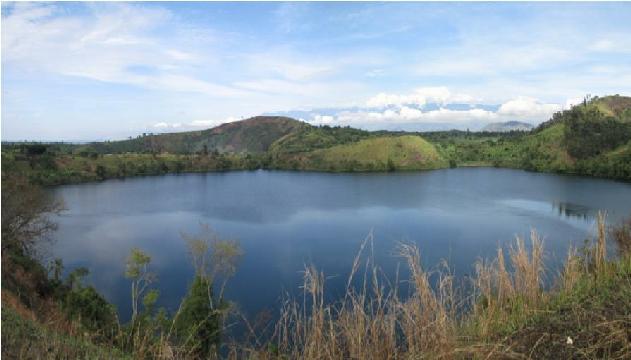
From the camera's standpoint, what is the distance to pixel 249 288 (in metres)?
25.8

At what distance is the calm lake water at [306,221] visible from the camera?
27.9m

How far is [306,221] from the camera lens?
1672 inches

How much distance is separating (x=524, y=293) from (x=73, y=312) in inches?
593

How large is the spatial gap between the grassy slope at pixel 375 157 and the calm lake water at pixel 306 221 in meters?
14.5

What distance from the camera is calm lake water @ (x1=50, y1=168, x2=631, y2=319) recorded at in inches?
1099

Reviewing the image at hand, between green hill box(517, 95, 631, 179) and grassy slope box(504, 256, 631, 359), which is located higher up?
green hill box(517, 95, 631, 179)

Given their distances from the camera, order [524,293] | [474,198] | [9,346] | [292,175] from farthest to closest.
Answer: [292,175]
[474,198]
[524,293]
[9,346]

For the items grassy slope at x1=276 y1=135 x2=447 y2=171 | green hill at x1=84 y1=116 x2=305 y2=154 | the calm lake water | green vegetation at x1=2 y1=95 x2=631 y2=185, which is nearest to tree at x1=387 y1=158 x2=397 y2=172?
grassy slope at x1=276 y1=135 x2=447 y2=171

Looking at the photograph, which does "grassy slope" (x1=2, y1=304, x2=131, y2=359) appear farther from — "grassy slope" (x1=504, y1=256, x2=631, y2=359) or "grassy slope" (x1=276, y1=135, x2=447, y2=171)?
"grassy slope" (x1=276, y1=135, x2=447, y2=171)

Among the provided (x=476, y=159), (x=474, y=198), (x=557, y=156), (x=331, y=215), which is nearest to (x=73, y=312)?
(x=331, y=215)

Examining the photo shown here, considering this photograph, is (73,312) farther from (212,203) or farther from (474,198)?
(474,198)

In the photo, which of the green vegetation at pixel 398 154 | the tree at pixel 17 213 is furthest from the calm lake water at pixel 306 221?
the tree at pixel 17 213

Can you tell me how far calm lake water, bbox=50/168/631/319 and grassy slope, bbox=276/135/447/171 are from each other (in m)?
14.5

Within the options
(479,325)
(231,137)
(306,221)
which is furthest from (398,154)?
(479,325)
